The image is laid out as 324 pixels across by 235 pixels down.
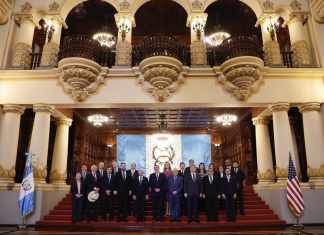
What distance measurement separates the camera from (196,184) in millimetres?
6984

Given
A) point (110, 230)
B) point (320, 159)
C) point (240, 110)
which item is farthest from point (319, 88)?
point (110, 230)

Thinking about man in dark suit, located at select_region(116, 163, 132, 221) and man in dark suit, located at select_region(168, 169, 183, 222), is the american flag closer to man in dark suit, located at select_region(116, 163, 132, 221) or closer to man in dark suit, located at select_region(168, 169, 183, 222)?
man in dark suit, located at select_region(168, 169, 183, 222)

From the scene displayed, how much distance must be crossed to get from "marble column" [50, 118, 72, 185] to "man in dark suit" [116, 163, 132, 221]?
2583 mm

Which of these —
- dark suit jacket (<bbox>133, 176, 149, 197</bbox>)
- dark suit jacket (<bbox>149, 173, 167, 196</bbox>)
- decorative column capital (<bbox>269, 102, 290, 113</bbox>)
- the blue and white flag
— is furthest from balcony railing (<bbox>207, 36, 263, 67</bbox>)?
the blue and white flag

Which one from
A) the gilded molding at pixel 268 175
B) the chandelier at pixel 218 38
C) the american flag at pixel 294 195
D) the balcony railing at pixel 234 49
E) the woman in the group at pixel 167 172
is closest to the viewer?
the american flag at pixel 294 195

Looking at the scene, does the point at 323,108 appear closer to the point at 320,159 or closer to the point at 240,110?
the point at 320,159

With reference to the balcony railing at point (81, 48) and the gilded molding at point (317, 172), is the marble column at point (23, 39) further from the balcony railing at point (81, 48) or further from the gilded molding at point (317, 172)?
the gilded molding at point (317, 172)

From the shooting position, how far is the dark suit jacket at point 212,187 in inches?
278

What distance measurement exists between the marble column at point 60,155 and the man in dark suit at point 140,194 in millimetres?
2887

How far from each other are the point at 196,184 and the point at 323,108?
4116mm

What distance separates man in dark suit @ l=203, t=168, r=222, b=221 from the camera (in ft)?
23.1

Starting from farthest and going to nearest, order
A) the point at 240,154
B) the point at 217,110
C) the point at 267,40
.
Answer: the point at 240,154 → the point at 217,110 → the point at 267,40

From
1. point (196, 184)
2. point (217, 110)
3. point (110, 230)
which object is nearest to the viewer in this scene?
point (110, 230)

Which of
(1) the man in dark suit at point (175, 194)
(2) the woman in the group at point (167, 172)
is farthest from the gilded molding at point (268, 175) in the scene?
(2) the woman in the group at point (167, 172)
